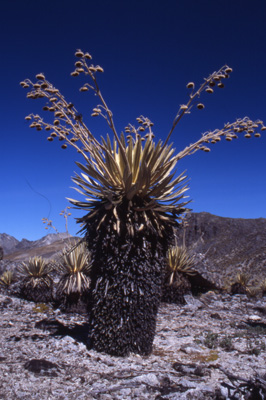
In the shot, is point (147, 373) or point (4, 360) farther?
point (4, 360)

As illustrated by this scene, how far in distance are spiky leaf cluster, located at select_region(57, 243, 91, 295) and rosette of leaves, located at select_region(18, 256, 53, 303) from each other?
3.55 ft

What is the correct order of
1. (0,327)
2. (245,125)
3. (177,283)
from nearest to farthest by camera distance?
1. (245,125)
2. (0,327)
3. (177,283)

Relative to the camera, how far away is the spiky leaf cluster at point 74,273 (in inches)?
286

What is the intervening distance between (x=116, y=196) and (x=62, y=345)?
2377 mm

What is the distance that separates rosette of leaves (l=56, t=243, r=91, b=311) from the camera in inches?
286

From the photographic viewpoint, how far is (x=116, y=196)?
15.1 ft

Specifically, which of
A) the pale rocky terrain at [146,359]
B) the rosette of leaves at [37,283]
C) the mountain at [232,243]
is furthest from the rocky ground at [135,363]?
the mountain at [232,243]

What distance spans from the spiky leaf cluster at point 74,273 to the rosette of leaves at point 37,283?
3.55 feet

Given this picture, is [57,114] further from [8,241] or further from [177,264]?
[8,241]

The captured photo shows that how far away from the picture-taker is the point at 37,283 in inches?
332

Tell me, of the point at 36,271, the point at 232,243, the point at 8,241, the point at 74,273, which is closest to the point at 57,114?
the point at 74,273

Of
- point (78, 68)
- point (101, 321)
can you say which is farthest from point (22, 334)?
point (78, 68)

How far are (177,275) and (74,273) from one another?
3.04 meters

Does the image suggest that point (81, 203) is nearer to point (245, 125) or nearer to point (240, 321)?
point (245, 125)
